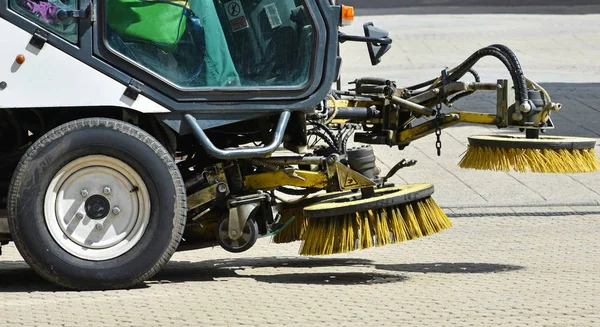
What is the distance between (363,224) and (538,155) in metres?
1.12

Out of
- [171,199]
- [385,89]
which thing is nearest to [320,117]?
[385,89]

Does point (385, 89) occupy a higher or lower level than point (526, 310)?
higher

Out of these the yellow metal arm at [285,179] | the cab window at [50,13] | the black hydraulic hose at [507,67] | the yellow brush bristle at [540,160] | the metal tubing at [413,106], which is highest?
the cab window at [50,13]

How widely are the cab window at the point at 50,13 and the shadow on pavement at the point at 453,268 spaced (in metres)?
2.47

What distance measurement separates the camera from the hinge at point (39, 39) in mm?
6734

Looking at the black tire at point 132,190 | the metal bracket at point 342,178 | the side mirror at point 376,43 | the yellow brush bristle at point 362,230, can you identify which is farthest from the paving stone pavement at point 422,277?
the side mirror at point 376,43

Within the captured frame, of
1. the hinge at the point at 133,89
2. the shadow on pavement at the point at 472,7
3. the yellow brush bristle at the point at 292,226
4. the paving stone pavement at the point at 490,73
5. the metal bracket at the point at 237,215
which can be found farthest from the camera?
the shadow on pavement at the point at 472,7

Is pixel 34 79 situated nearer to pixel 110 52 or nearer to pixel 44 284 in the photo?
pixel 110 52

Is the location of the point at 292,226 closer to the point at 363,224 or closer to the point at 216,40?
the point at 363,224

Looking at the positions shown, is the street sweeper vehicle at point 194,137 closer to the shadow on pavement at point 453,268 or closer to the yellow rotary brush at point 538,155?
the yellow rotary brush at point 538,155

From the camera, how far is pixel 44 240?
678 centimetres

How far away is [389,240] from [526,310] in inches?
44.0

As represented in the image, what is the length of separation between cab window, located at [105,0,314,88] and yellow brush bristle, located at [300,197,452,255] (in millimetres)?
811

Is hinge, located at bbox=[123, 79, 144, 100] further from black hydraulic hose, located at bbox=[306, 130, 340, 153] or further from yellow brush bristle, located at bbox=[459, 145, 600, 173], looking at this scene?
yellow brush bristle, located at bbox=[459, 145, 600, 173]
